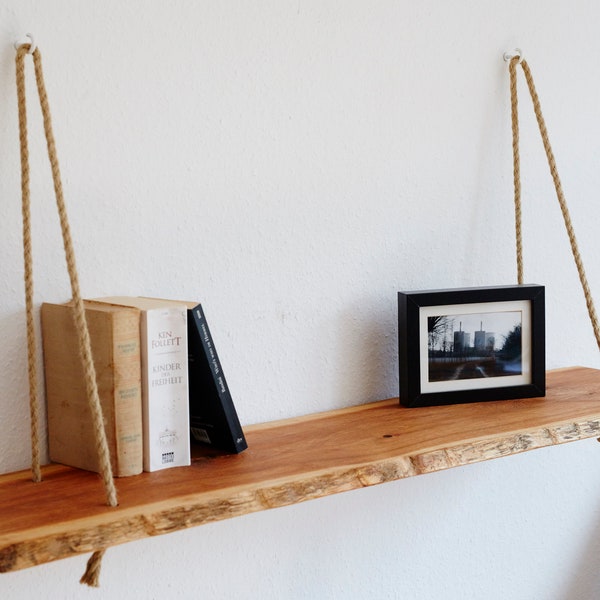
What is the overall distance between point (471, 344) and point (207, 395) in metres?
Result: 0.43

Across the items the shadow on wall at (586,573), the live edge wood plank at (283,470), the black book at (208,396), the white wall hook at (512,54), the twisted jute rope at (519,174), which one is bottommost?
the shadow on wall at (586,573)

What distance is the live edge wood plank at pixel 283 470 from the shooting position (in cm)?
75

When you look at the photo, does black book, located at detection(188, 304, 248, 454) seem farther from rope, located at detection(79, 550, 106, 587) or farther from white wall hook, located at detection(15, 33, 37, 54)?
white wall hook, located at detection(15, 33, 37, 54)

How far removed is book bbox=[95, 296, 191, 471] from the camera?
0.87 m

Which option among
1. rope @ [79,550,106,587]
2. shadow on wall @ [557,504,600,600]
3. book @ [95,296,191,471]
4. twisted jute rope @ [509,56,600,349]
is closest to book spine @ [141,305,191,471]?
book @ [95,296,191,471]

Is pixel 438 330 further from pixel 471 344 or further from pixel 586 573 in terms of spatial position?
pixel 586 573

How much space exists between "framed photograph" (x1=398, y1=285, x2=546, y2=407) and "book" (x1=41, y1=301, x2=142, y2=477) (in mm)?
422

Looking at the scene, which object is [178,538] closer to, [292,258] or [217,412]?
[217,412]

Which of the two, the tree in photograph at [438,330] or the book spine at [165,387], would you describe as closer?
the book spine at [165,387]

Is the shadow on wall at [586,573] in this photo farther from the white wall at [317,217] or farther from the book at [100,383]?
the book at [100,383]

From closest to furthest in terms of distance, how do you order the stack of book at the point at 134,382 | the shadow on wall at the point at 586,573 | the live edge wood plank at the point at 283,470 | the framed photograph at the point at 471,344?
the live edge wood plank at the point at 283,470 → the stack of book at the point at 134,382 → the framed photograph at the point at 471,344 → the shadow on wall at the point at 586,573

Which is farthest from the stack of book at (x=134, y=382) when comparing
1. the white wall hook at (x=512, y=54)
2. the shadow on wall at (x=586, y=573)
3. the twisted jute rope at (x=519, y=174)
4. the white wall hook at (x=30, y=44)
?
the shadow on wall at (x=586, y=573)

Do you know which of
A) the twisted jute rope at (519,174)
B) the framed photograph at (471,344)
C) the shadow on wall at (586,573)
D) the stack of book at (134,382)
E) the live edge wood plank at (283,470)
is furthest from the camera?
the shadow on wall at (586,573)

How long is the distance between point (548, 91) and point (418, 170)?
0.97 feet
